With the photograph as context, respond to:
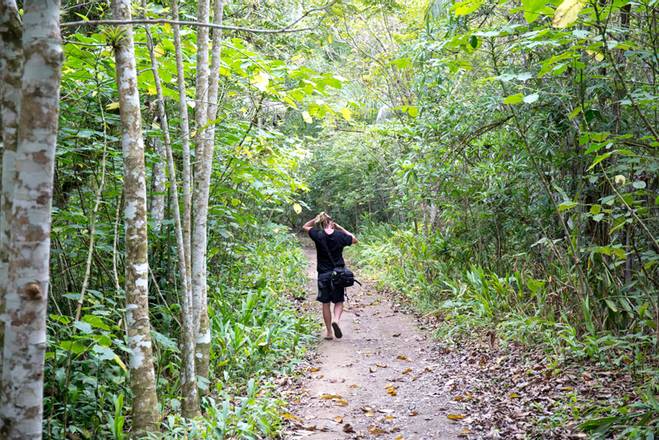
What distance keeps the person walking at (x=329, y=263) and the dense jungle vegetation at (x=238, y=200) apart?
0.49m

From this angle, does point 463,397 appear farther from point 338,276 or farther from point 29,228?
point 29,228

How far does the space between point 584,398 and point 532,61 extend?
4.30m

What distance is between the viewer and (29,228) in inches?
71.2

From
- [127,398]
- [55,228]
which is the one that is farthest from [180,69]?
[127,398]

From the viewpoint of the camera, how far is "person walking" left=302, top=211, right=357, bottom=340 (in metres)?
7.51

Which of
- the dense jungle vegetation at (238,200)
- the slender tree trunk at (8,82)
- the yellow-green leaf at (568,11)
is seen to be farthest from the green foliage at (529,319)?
the slender tree trunk at (8,82)

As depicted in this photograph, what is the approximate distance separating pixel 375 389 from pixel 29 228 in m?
4.50

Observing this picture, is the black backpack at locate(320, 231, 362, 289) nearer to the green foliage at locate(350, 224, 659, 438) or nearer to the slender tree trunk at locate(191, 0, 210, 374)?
the green foliage at locate(350, 224, 659, 438)

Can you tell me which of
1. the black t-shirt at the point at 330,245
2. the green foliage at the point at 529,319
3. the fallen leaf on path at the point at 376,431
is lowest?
the fallen leaf on path at the point at 376,431

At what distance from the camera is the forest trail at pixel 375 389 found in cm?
454

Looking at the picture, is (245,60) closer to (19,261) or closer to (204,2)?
(204,2)

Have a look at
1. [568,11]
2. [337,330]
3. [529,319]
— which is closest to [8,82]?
[568,11]

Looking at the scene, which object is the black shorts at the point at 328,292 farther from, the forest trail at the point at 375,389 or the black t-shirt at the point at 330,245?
the forest trail at the point at 375,389

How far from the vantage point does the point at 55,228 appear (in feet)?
13.9
